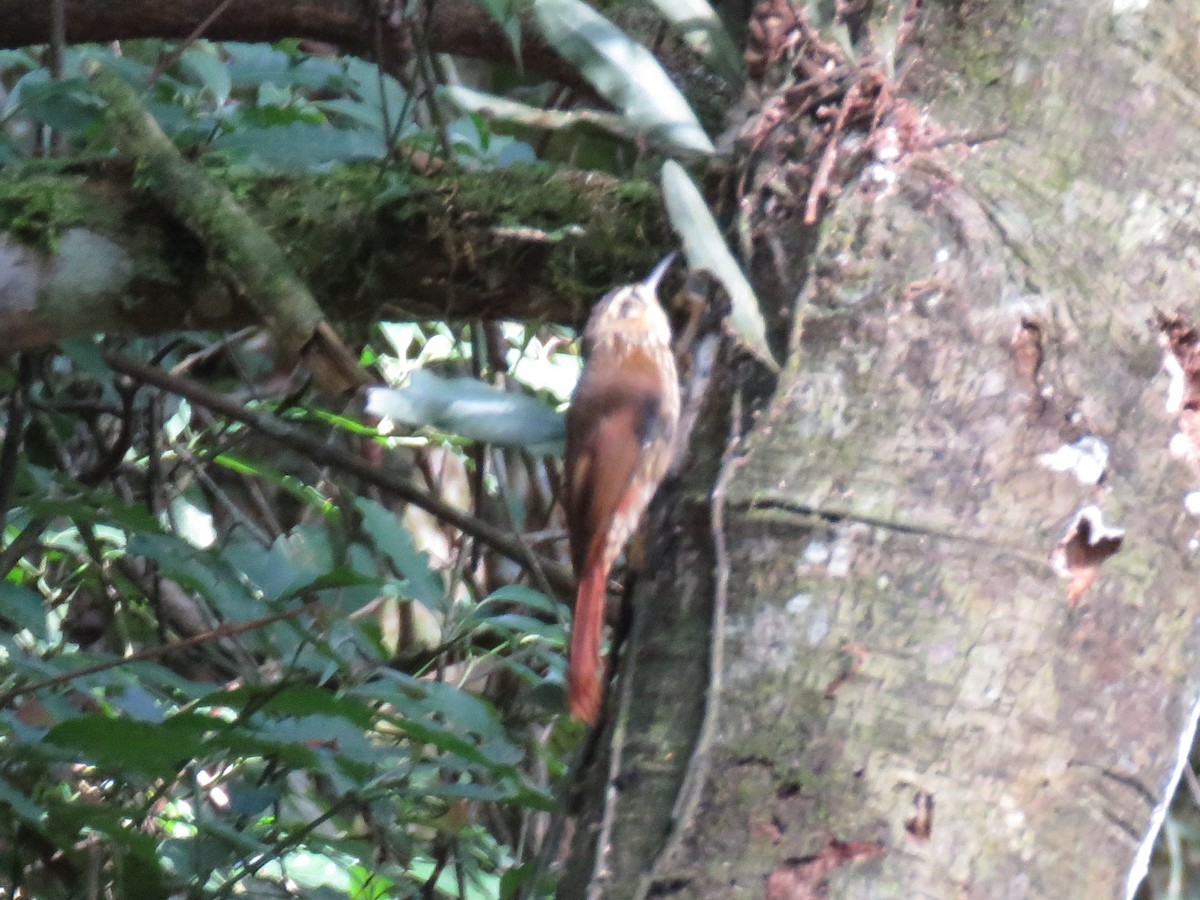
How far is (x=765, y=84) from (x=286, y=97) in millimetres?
1273

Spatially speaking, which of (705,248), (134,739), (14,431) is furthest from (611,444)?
(14,431)

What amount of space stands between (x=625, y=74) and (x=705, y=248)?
197mm

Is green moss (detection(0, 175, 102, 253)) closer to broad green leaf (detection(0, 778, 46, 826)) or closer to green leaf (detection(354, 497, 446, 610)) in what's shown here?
green leaf (detection(354, 497, 446, 610))

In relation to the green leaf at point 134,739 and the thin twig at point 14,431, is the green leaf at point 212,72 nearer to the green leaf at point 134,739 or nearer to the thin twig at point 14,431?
the thin twig at point 14,431

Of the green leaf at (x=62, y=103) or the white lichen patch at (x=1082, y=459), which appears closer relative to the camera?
the white lichen patch at (x=1082, y=459)

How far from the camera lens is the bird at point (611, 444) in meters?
1.03

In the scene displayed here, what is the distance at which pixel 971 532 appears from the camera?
0.89 m

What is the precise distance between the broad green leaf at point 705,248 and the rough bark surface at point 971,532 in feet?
0.29

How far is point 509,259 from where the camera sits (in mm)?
1478

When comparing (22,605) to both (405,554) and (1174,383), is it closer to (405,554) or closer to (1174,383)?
(405,554)

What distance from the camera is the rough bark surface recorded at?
845 mm

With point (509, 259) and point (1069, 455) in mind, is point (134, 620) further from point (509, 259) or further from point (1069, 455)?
point (1069, 455)

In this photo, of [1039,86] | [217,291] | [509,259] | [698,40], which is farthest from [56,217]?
[1039,86]

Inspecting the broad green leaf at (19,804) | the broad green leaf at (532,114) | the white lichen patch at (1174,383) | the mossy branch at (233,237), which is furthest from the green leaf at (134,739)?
the white lichen patch at (1174,383)
